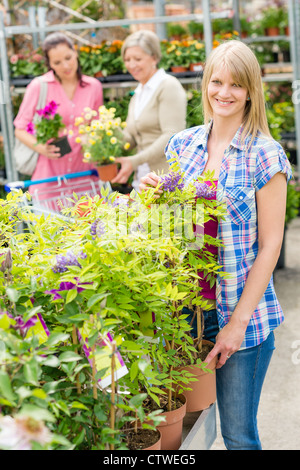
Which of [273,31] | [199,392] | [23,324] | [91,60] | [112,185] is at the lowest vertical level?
[199,392]

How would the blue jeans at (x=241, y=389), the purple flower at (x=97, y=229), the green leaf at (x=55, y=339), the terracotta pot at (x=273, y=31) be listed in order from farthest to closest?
the terracotta pot at (x=273, y=31)
the blue jeans at (x=241, y=389)
the purple flower at (x=97, y=229)
the green leaf at (x=55, y=339)

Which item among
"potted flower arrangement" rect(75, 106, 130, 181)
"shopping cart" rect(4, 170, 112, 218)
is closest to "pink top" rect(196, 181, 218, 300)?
"potted flower arrangement" rect(75, 106, 130, 181)

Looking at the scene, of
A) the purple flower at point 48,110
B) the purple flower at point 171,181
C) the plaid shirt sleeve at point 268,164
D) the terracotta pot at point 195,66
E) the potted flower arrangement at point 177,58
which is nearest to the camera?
the purple flower at point 171,181

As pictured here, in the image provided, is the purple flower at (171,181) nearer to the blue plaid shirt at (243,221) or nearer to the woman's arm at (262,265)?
the blue plaid shirt at (243,221)

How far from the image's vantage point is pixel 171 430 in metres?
1.39

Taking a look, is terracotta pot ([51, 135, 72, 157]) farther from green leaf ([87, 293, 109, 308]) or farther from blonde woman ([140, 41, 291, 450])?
green leaf ([87, 293, 109, 308])

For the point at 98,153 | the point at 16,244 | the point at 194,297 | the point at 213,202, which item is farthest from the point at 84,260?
the point at 98,153

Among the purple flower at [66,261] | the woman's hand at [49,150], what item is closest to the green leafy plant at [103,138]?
the woman's hand at [49,150]

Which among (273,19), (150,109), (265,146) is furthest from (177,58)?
(273,19)

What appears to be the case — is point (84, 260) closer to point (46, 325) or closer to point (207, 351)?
point (46, 325)

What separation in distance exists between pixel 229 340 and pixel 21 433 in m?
0.84

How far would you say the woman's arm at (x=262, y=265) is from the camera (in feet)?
5.51

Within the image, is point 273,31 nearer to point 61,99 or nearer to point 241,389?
point 61,99

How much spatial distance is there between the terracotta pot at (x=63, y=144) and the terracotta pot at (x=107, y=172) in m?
0.30
